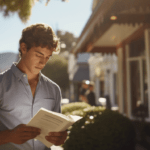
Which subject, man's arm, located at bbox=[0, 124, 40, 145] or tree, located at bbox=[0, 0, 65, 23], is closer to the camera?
man's arm, located at bbox=[0, 124, 40, 145]

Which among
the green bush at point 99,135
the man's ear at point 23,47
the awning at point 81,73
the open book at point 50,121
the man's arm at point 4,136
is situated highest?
the man's ear at point 23,47

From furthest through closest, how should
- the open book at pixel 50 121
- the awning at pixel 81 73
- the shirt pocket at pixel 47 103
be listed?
the awning at pixel 81 73
the shirt pocket at pixel 47 103
the open book at pixel 50 121

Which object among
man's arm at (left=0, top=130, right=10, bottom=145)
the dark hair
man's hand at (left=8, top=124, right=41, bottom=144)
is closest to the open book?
man's hand at (left=8, top=124, right=41, bottom=144)

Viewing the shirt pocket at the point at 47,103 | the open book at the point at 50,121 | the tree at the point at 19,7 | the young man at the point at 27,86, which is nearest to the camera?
the open book at the point at 50,121

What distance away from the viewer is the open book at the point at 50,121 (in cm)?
154

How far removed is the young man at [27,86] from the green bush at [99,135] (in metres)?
1.97

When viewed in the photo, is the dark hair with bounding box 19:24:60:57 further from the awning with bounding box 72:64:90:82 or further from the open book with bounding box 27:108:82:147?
the awning with bounding box 72:64:90:82

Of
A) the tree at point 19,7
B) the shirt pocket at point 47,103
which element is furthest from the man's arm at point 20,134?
the tree at point 19,7

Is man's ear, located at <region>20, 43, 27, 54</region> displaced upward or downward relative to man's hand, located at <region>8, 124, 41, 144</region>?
upward

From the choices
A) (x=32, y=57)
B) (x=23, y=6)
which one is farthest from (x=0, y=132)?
(x=23, y=6)

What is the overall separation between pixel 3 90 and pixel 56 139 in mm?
582

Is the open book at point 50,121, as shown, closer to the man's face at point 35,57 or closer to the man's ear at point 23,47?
the man's face at point 35,57

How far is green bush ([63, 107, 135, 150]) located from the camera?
384cm

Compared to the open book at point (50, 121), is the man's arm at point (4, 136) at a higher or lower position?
lower
